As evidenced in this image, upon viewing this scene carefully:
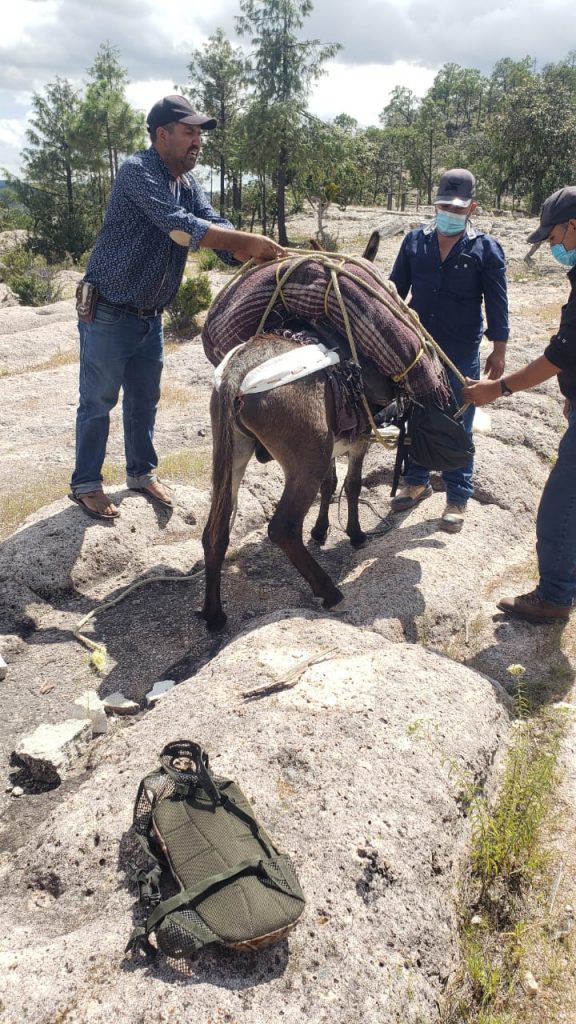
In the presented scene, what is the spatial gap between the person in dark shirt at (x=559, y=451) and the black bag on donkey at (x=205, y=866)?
7.36ft

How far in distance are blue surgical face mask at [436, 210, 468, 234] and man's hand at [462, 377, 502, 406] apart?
1040 millimetres

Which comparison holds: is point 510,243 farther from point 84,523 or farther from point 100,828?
point 100,828

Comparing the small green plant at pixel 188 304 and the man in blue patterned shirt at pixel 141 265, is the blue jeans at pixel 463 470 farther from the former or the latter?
the small green plant at pixel 188 304

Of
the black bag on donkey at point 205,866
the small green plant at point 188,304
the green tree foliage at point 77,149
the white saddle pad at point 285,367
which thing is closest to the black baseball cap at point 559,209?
the white saddle pad at point 285,367

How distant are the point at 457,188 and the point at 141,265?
1986 mm

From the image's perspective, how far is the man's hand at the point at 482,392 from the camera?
12.5ft

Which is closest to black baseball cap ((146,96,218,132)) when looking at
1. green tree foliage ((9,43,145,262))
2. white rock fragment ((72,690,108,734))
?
white rock fragment ((72,690,108,734))

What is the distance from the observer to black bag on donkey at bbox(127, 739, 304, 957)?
1.74 metres

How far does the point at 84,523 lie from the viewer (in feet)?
14.7

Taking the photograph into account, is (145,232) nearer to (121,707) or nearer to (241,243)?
(241,243)

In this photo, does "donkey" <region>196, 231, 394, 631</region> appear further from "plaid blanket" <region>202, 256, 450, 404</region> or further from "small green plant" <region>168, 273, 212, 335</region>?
"small green plant" <region>168, 273, 212, 335</region>

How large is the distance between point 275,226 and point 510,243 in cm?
1786

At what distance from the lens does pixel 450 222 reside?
419 cm

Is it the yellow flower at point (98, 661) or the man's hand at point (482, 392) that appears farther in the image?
the man's hand at point (482, 392)
